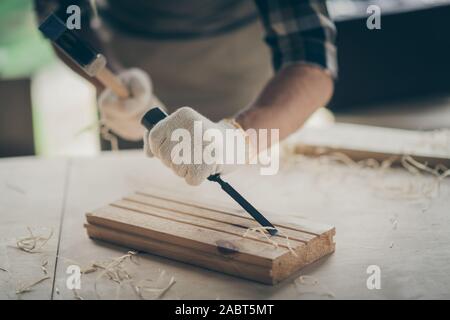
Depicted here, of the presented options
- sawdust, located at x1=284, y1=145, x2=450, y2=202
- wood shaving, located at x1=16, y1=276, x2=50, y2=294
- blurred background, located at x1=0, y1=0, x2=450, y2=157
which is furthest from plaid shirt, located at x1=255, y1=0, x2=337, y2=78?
blurred background, located at x1=0, y1=0, x2=450, y2=157

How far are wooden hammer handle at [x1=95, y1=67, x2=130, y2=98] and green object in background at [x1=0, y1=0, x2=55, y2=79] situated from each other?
7.97ft

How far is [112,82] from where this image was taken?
165 centimetres

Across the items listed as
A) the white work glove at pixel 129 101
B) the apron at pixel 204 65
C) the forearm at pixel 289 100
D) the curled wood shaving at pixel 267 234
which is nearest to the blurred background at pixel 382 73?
the apron at pixel 204 65

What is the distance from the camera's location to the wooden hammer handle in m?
1.58

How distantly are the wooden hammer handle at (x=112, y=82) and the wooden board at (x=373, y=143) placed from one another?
1.63ft

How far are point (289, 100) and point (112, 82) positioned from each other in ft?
1.53

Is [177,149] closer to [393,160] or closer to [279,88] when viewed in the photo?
[279,88]

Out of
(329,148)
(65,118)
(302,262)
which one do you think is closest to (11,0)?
(65,118)

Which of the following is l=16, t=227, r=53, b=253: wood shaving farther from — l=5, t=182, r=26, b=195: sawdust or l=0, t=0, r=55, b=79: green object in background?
l=0, t=0, r=55, b=79: green object in background

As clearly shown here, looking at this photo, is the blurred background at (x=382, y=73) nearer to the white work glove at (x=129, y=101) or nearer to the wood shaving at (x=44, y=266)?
the white work glove at (x=129, y=101)

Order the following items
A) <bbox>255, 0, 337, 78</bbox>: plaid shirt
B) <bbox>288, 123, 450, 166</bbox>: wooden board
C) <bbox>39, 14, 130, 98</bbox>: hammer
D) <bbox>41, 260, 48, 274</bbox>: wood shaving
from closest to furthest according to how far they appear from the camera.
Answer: <bbox>41, 260, 48, 274</bbox>: wood shaving, <bbox>39, 14, 130, 98</bbox>: hammer, <bbox>255, 0, 337, 78</bbox>: plaid shirt, <bbox>288, 123, 450, 166</bbox>: wooden board

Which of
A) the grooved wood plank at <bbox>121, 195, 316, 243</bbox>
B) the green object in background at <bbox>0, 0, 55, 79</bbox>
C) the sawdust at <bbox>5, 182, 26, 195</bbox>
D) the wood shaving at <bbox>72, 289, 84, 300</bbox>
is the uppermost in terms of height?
the green object in background at <bbox>0, 0, 55, 79</bbox>

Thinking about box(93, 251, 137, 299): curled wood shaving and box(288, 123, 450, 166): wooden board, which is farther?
box(288, 123, 450, 166): wooden board

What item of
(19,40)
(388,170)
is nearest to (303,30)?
(388,170)
